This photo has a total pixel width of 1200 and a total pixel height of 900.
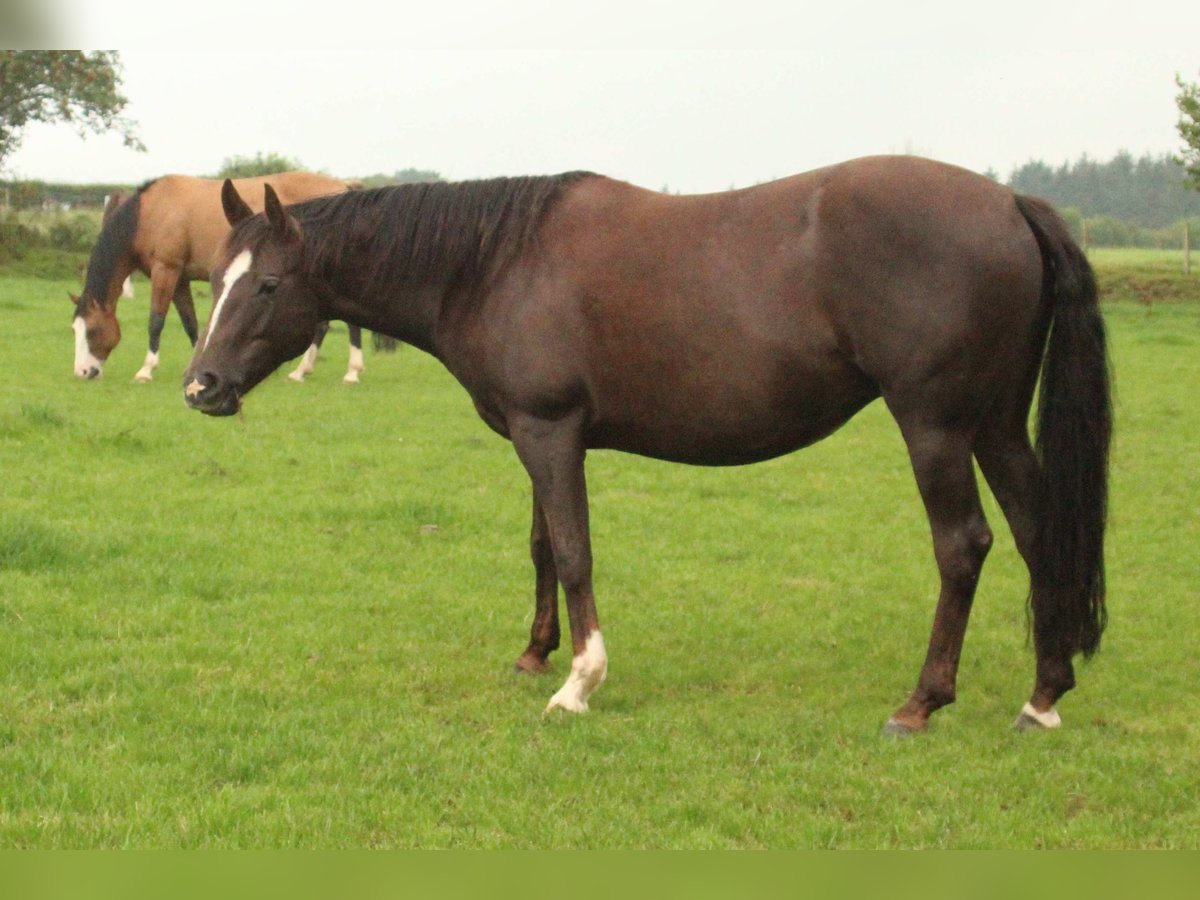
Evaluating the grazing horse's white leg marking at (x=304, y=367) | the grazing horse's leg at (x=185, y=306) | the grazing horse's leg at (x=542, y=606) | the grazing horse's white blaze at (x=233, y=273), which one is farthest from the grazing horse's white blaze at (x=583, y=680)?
the grazing horse's leg at (x=185, y=306)

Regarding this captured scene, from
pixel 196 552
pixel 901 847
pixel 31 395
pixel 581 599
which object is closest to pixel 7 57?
pixel 31 395

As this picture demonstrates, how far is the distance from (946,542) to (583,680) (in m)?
1.56

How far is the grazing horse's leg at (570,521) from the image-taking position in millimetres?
5215

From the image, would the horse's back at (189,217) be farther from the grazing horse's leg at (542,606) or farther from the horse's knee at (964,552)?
the horse's knee at (964,552)

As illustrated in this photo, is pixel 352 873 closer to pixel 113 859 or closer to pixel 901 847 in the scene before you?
pixel 113 859

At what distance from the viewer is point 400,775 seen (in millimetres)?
4371

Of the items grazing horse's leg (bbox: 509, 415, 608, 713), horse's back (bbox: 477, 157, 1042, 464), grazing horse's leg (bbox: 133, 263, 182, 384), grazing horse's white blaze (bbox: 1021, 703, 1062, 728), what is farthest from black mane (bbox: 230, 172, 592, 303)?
grazing horse's leg (bbox: 133, 263, 182, 384)

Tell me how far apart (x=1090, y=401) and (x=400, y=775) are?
2.93m

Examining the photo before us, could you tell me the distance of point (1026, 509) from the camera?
5094 mm

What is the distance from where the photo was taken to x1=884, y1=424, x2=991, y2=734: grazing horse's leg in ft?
15.6

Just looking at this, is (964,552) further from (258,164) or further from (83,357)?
(258,164)

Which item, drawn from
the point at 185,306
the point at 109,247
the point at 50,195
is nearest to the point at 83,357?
the point at 109,247

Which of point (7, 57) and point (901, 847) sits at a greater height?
point (7, 57)

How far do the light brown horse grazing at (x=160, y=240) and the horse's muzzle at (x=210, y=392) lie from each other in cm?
984
